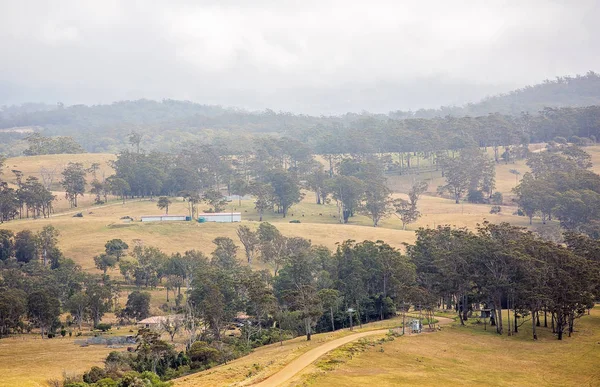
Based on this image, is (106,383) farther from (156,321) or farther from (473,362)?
(473,362)

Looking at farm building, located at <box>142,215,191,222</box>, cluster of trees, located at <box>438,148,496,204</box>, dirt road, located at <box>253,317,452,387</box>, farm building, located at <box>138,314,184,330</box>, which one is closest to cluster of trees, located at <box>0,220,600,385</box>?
farm building, located at <box>138,314,184,330</box>

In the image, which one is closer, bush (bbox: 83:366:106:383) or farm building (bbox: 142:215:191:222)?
bush (bbox: 83:366:106:383)

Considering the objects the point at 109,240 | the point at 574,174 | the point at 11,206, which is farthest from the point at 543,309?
the point at 11,206

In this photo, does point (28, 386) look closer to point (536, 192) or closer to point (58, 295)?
point (58, 295)

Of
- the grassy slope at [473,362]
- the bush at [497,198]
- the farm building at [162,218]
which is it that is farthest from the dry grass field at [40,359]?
the bush at [497,198]

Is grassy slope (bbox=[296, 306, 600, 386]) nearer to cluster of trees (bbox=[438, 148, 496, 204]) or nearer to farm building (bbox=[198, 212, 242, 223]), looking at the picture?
farm building (bbox=[198, 212, 242, 223])

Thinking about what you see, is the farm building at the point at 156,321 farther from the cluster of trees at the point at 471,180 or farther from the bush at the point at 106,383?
the cluster of trees at the point at 471,180
